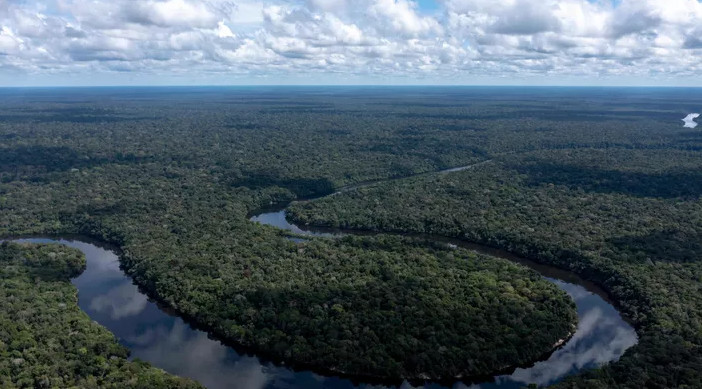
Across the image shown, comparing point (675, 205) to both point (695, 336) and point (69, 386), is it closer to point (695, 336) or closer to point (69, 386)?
point (695, 336)

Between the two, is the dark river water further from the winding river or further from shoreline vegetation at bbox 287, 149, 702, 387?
shoreline vegetation at bbox 287, 149, 702, 387

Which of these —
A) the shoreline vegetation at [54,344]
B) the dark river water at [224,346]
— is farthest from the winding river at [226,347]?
the shoreline vegetation at [54,344]

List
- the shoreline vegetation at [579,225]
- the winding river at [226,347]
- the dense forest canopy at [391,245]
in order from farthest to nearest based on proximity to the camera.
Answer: the shoreline vegetation at [579,225] → the dense forest canopy at [391,245] → the winding river at [226,347]

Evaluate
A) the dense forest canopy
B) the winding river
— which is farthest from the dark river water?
the dense forest canopy

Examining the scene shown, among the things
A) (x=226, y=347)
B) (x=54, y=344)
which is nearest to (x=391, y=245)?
(x=226, y=347)

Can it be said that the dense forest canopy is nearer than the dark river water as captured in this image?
No

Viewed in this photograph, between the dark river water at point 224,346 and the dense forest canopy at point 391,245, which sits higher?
the dense forest canopy at point 391,245

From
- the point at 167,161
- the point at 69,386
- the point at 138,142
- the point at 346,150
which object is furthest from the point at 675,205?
the point at 138,142

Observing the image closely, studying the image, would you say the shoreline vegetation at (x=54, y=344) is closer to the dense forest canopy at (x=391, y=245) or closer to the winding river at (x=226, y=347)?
the winding river at (x=226, y=347)
